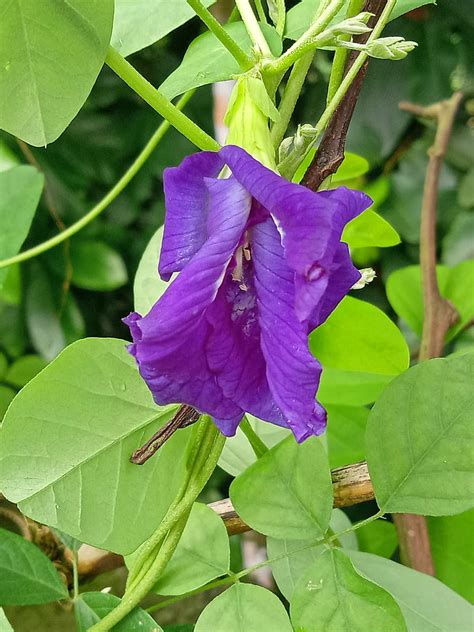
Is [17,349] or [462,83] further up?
[462,83]

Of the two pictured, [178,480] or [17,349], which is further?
[17,349]

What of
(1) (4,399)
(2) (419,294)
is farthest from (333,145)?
(1) (4,399)

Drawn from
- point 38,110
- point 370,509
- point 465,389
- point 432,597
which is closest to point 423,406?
point 465,389

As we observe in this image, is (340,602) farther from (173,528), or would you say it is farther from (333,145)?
(333,145)

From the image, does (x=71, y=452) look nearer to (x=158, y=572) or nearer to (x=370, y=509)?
(x=158, y=572)

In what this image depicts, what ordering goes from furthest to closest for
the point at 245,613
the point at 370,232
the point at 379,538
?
the point at 379,538
the point at 370,232
the point at 245,613

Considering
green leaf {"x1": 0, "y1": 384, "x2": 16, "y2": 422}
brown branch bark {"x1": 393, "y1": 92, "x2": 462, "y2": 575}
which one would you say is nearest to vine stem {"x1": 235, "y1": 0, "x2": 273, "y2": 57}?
brown branch bark {"x1": 393, "y1": 92, "x2": 462, "y2": 575}
